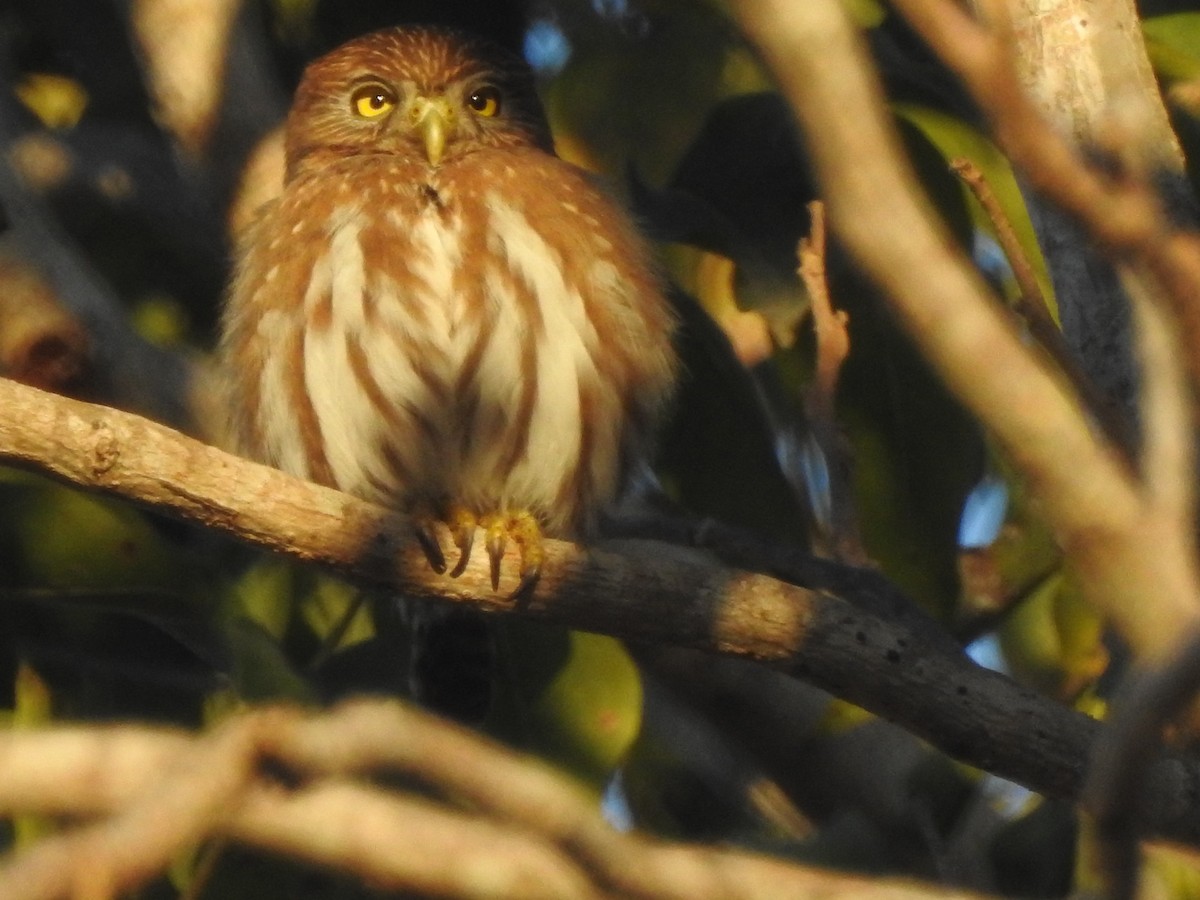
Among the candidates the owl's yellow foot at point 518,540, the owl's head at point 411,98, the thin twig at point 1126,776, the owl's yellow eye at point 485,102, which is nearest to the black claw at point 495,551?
the owl's yellow foot at point 518,540

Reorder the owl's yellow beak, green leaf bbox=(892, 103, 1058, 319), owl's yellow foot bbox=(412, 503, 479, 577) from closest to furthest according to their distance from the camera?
owl's yellow foot bbox=(412, 503, 479, 577) < green leaf bbox=(892, 103, 1058, 319) < the owl's yellow beak

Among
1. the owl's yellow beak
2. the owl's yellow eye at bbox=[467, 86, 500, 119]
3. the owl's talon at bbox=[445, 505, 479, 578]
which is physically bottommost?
the owl's talon at bbox=[445, 505, 479, 578]

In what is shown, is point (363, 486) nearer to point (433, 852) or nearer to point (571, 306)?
point (571, 306)

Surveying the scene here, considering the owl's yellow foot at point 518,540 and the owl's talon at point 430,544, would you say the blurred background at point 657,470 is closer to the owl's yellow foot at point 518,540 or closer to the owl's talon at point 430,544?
the owl's yellow foot at point 518,540

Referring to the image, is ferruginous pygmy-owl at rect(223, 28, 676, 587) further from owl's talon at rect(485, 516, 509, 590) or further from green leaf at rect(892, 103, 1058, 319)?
green leaf at rect(892, 103, 1058, 319)

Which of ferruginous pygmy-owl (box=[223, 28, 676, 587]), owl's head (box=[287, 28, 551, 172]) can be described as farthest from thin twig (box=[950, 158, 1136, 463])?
owl's head (box=[287, 28, 551, 172])

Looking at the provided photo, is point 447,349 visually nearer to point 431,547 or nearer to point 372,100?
point 431,547

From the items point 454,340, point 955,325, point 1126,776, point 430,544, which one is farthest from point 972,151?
point 1126,776

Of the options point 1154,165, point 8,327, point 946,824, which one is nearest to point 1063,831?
point 946,824
